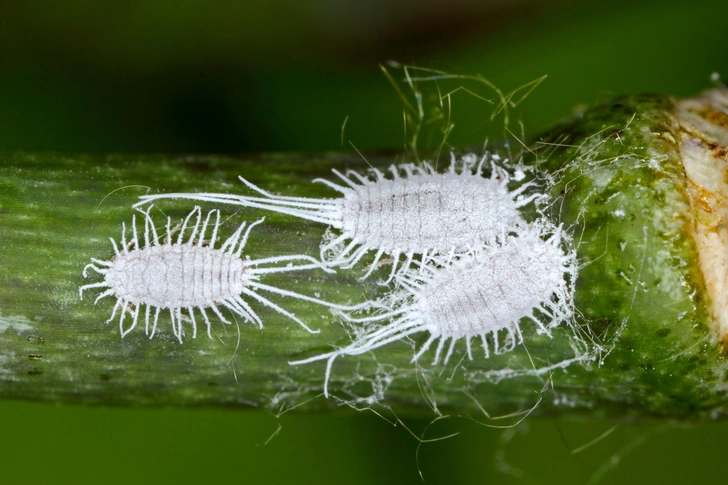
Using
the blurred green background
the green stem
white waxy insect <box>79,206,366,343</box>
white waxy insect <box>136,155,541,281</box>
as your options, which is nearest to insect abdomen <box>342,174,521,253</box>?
white waxy insect <box>136,155,541,281</box>

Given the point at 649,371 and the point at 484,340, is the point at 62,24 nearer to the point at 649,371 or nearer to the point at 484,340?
the point at 484,340

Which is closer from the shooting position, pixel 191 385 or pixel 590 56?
pixel 191 385

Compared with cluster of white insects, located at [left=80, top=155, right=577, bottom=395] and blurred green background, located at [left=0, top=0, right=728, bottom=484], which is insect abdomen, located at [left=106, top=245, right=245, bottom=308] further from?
blurred green background, located at [left=0, top=0, right=728, bottom=484]

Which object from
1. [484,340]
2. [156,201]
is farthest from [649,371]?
[156,201]

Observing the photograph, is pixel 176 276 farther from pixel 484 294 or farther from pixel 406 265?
pixel 484 294

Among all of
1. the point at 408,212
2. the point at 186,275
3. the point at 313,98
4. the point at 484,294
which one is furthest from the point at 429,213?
the point at 313,98

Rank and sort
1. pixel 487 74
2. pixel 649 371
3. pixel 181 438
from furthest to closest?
pixel 487 74 → pixel 181 438 → pixel 649 371
